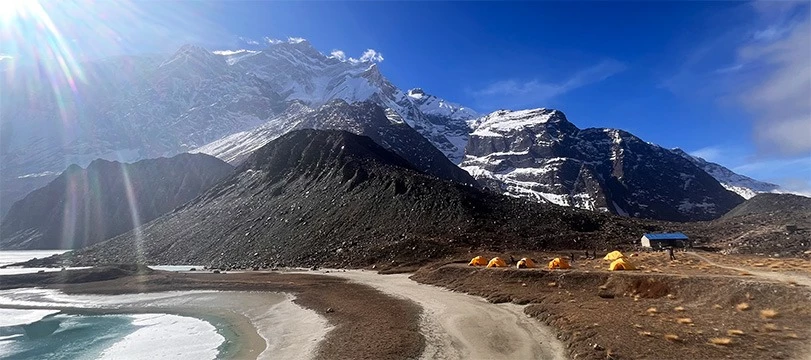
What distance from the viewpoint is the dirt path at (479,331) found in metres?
25.9

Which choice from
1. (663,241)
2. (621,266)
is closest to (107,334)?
(621,266)

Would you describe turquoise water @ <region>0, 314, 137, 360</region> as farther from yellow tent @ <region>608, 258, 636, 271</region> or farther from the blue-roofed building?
the blue-roofed building

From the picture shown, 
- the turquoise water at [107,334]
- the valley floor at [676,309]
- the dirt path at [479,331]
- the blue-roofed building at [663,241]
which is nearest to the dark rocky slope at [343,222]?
the blue-roofed building at [663,241]

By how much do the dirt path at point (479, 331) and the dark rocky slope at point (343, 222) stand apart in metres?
38.8

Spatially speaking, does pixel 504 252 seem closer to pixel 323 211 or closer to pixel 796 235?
pixel 796 235

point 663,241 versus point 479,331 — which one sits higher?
point 663,241

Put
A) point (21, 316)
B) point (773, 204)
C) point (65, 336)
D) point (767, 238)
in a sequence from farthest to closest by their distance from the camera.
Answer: point (773, 204) < point (767, 238) < point (21, 316) < point (65, 336)

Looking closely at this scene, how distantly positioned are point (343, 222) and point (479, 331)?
74.6 m

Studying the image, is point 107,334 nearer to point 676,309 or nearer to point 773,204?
point 676,309

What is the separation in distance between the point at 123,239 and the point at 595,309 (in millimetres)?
146256

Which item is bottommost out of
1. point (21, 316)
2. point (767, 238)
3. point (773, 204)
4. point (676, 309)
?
point (21, 316)

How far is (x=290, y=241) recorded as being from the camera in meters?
101

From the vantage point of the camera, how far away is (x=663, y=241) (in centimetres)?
8012

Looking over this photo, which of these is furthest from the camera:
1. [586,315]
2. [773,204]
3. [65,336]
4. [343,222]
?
[773,204]
